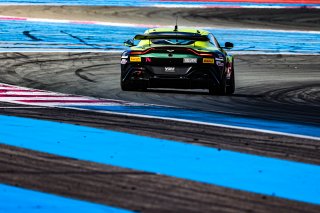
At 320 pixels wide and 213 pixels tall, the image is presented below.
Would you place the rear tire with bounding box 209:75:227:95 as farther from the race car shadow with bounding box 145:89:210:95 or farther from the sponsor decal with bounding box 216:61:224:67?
the race car shadow with bounding box 145:89:210:95

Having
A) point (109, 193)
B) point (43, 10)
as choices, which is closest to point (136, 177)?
point (109, 193)

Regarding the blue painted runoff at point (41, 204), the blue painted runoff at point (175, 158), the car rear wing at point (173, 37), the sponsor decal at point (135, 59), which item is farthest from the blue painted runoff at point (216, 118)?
the blue painted runoff at point (41, 204)

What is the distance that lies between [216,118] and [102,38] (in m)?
18.9

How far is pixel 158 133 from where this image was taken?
35.3ft

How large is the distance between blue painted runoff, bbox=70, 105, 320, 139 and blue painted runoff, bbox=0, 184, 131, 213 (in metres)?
4.89

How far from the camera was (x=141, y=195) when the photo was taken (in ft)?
23.5

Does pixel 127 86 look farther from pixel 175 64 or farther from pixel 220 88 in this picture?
pixel 220 88

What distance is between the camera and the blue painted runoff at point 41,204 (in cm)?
658

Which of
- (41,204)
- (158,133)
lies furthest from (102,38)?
(41,204)

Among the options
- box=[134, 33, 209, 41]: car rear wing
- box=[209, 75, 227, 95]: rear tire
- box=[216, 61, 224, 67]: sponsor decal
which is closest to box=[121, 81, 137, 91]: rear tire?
box=[134, 33, 209, 41]: car rear wing

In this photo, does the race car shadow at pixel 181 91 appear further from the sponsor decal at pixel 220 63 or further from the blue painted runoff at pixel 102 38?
the blue painted runoff at pixel 102 38

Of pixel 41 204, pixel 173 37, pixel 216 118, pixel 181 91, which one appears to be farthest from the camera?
pixel 181 91

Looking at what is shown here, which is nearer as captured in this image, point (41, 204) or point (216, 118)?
point (41, 204)

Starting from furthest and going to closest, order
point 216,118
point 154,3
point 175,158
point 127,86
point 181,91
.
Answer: point 154,3 < point 181,91 < point 127,86 < point 216,118 < point 175,158
